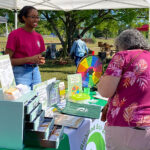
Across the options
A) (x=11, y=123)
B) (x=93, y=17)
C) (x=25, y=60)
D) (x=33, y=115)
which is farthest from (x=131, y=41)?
(x=93, y=17)

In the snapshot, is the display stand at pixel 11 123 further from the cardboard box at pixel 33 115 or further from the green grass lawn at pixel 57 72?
the green grass lawn at pixel 57 72

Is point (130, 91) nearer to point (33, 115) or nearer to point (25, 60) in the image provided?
point (33, 115)

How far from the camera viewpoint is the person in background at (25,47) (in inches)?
71.2

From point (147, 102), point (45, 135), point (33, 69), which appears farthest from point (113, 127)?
point (33, 69)

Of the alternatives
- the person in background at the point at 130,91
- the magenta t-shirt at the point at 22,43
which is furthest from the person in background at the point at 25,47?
the person in background at the point at 130,91

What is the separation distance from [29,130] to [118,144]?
54 centimetres

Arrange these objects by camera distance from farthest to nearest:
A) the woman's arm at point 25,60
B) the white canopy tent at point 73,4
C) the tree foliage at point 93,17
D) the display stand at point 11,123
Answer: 1. the tree foliage at point 93,17
2. the white canopy tent at point 73,4
3. the woman's arm at point 25,60
4. the display stand at point 11,123

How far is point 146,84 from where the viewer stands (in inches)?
43.7

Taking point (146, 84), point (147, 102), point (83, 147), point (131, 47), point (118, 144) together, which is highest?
point (131, 47)

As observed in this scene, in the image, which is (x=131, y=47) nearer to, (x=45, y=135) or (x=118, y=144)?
(x=118, y=144)

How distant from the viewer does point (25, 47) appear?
6.06 feet

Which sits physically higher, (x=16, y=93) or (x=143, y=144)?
(x=16, y=93)

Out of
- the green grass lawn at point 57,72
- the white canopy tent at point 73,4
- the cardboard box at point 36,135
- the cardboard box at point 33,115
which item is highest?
the white canopy tent at point 73,4

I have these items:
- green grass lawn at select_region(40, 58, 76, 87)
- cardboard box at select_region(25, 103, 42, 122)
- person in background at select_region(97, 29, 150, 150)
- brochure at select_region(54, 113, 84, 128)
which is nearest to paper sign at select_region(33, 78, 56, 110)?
brochure at select_region(54, 113, 84, 128)
